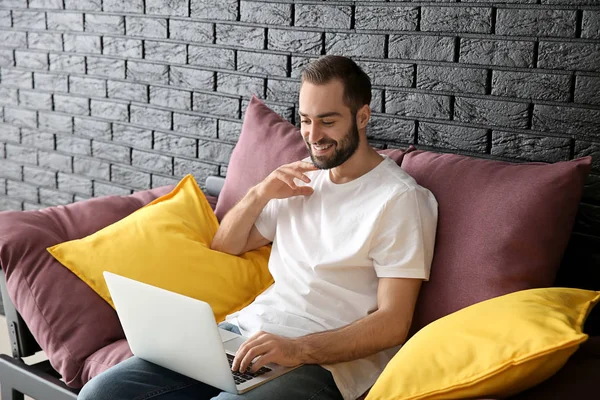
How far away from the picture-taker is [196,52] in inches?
114

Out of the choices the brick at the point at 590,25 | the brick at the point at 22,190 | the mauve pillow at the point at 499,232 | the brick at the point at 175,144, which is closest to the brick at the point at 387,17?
the brick at the point at 590,25

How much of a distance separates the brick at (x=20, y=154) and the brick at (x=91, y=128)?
335 mm

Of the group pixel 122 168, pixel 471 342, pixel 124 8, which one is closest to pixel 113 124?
pixel 122 168

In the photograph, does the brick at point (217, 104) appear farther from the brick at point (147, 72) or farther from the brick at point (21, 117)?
the brick at point (21, 117)

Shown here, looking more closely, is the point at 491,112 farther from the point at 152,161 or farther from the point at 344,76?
the point at 152,161

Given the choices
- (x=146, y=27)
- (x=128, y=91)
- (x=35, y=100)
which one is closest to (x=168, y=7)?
(x=146, y=27)

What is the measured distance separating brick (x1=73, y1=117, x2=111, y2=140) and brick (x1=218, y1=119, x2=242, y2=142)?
627mm

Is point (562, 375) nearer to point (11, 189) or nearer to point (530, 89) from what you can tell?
point (530, 89)

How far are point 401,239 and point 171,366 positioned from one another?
1.95ft

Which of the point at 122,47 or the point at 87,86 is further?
the point at 87,86

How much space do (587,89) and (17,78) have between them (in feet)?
8.39

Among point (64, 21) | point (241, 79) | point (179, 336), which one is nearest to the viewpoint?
point (179, 336)

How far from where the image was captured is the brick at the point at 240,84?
2725 millimetres

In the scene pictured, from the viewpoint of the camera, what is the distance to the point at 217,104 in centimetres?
286
